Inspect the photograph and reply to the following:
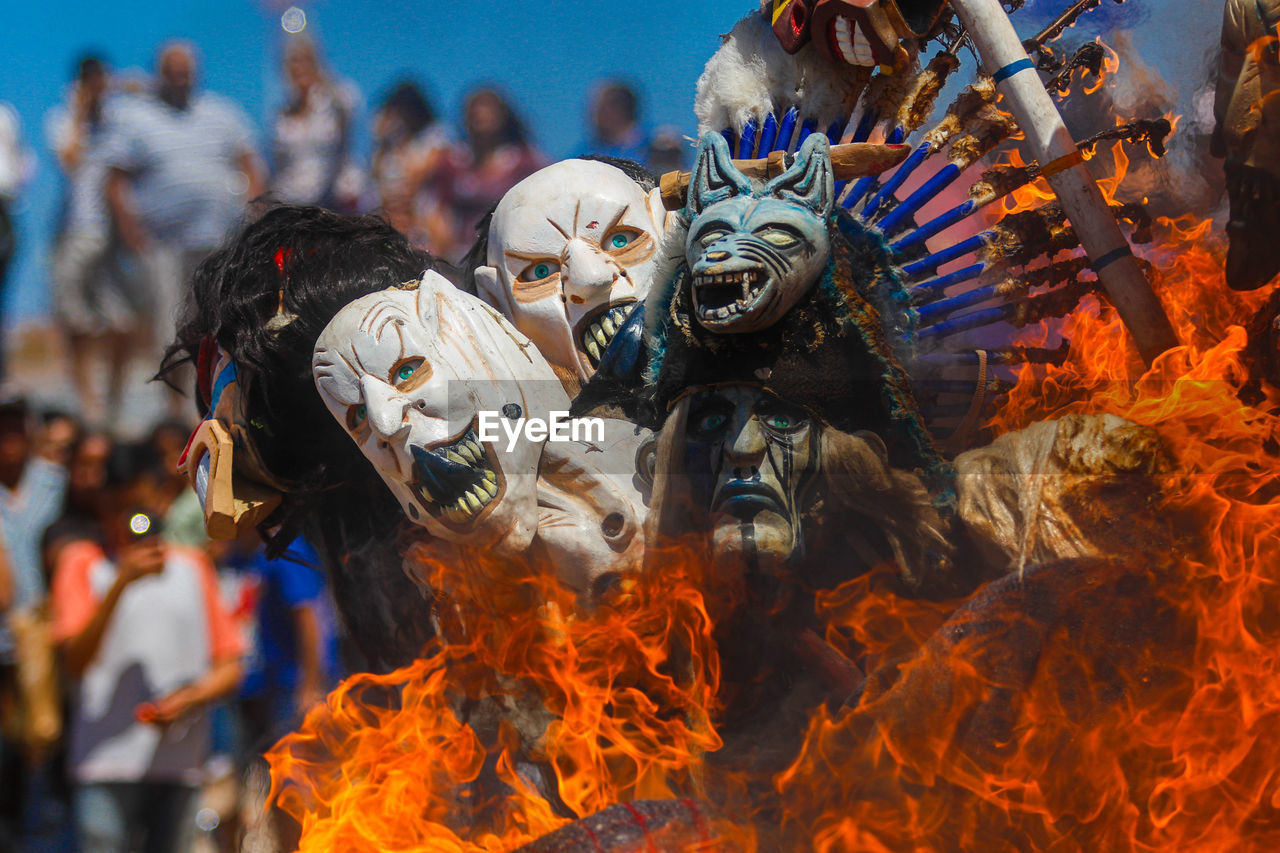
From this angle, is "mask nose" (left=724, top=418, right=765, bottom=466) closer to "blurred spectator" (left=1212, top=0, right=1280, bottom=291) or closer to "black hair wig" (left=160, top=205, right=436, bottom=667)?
"black hair wig" (left=160, top=205, right=436, bottom=667)

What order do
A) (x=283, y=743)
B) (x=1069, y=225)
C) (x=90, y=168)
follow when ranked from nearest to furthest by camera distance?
(x=1069, y=225)
(x=283, y=743)
(x=90, y=168)

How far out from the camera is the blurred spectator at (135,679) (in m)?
2.83

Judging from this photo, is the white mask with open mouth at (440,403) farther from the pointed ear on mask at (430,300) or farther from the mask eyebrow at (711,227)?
the mask eyebrow at (711,227)

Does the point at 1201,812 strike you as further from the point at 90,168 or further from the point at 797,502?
the point at 90,168

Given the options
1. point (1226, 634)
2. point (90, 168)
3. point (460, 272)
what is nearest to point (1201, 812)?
point (1226, 634)

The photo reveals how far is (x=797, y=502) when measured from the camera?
235 cm

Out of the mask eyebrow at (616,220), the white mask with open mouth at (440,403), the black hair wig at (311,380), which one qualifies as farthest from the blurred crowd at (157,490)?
the white mask with open mouth at (440,403)

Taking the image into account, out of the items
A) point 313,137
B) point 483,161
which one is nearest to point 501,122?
point 483,161

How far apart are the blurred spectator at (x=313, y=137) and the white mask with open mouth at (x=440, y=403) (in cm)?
141

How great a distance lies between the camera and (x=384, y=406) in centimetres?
242

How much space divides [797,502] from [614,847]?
0.82 meters

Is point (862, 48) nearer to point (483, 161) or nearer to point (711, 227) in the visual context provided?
point (711, 227)

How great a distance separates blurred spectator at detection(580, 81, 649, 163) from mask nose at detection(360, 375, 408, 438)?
1.18 metres

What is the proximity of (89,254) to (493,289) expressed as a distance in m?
1.75
